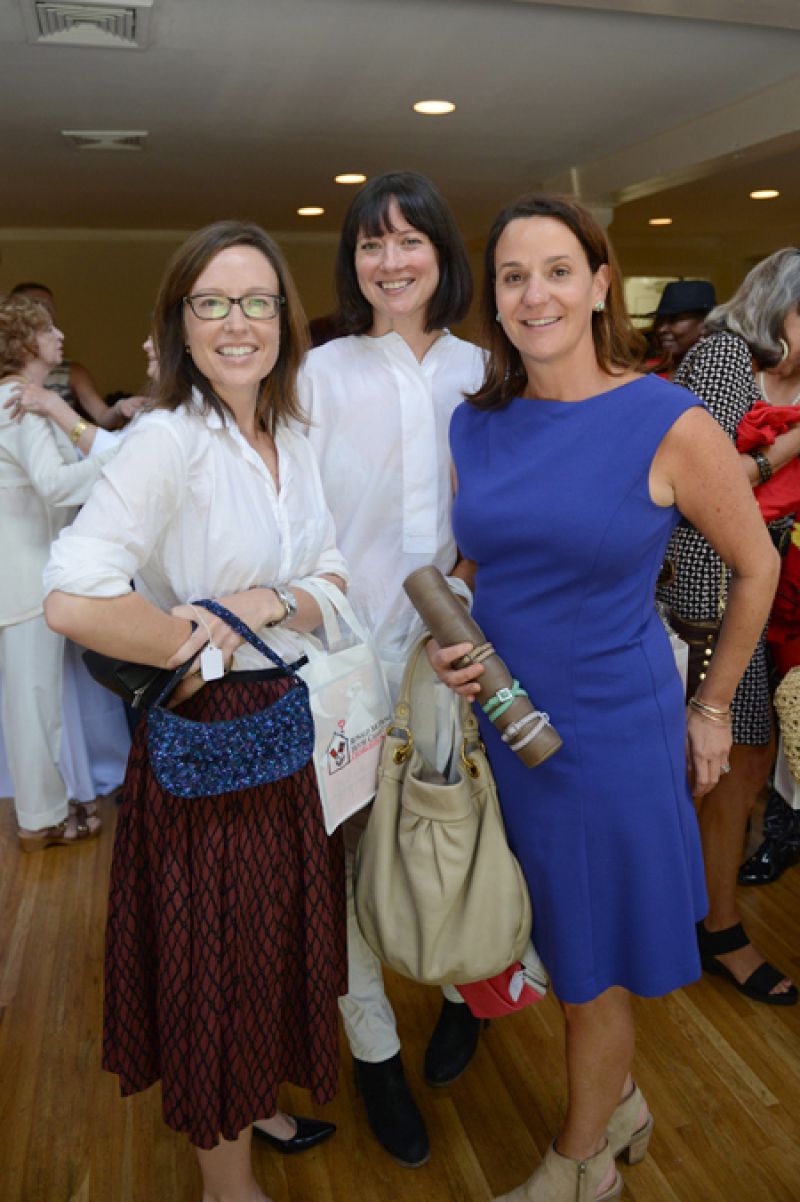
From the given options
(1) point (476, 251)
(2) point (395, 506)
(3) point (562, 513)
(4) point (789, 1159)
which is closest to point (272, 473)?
(2) point (395, 506)

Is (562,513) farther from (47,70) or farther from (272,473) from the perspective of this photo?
(47,70)

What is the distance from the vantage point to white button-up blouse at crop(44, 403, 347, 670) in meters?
1.34

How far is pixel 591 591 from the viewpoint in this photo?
1.50 meters

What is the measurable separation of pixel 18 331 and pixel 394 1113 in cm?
246

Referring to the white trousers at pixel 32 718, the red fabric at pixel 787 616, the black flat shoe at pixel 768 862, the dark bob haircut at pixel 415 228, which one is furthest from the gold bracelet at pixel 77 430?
the black flat shoe at pixel 768 862

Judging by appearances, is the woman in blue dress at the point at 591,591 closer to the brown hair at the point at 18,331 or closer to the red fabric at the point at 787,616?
the red fabric at the point at 787,616

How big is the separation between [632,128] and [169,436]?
4.42 metres

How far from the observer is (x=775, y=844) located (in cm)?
305

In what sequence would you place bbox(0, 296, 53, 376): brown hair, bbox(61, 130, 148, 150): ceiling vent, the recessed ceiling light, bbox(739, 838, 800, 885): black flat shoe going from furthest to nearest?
bbox(61, 130, 148, 150): ceiling vent < the recessed ceiling light < bbox(0, 296, 53, 376): brown hair < bbox(739, 838, 800, 885): black flat shoe

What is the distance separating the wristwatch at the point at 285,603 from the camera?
1514mm

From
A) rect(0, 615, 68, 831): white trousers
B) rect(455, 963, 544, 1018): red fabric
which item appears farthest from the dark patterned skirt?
rect(0, 615, 68, 831): white trousers

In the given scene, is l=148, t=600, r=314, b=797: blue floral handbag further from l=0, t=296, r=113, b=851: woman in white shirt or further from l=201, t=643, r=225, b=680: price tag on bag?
l=0, t=296, r=113, b=851: woman in white shirt

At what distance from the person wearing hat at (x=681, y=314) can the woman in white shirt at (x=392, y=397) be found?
7.27ft

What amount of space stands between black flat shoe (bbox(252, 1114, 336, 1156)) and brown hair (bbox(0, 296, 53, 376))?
2314 millimetres
